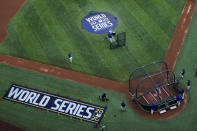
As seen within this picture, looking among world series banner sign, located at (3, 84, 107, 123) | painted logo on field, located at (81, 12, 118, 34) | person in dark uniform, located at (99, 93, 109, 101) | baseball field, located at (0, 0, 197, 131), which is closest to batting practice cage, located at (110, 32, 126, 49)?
baseball field, located at (0, 0, 197, 131)

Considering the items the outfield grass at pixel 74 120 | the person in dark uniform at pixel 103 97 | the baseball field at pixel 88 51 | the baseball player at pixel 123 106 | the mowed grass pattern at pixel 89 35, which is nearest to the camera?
the outfield grass at pixel 74 120

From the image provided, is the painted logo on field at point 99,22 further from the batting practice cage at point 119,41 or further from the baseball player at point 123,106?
the baseball player at point 123,106

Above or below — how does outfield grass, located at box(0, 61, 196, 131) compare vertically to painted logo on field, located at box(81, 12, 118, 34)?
below

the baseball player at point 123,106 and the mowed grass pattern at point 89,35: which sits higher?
the mowed grass pattern at point 89,35

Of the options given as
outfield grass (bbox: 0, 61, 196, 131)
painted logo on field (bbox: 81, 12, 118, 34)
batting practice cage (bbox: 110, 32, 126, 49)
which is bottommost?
outfield grass (bbox: 0, 61, 196, 131)

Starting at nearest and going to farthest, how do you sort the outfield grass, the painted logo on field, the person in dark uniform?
the outfield grass, the person in dark uniform, the painted logo on field

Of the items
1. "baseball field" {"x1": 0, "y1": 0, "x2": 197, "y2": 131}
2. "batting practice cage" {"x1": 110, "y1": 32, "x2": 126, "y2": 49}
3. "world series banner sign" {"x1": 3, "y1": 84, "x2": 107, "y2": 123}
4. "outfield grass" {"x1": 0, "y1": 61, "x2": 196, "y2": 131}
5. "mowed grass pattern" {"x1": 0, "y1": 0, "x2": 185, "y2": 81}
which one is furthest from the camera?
"batting practice cage" {"x1": 110, "y1": 32, "x2": 126, "y2": 49}

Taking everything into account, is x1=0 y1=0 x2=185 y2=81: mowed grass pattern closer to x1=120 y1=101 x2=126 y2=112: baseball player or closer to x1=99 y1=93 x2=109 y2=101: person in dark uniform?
x1=99 y1=93 x2=109 y2=101: person in dark uniform

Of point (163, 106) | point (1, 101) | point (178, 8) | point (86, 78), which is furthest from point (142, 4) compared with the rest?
point (1, 101)

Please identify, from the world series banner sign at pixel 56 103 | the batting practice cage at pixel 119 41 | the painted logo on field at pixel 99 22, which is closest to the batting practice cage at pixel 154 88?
the world series banner sign at pixel 56 103
